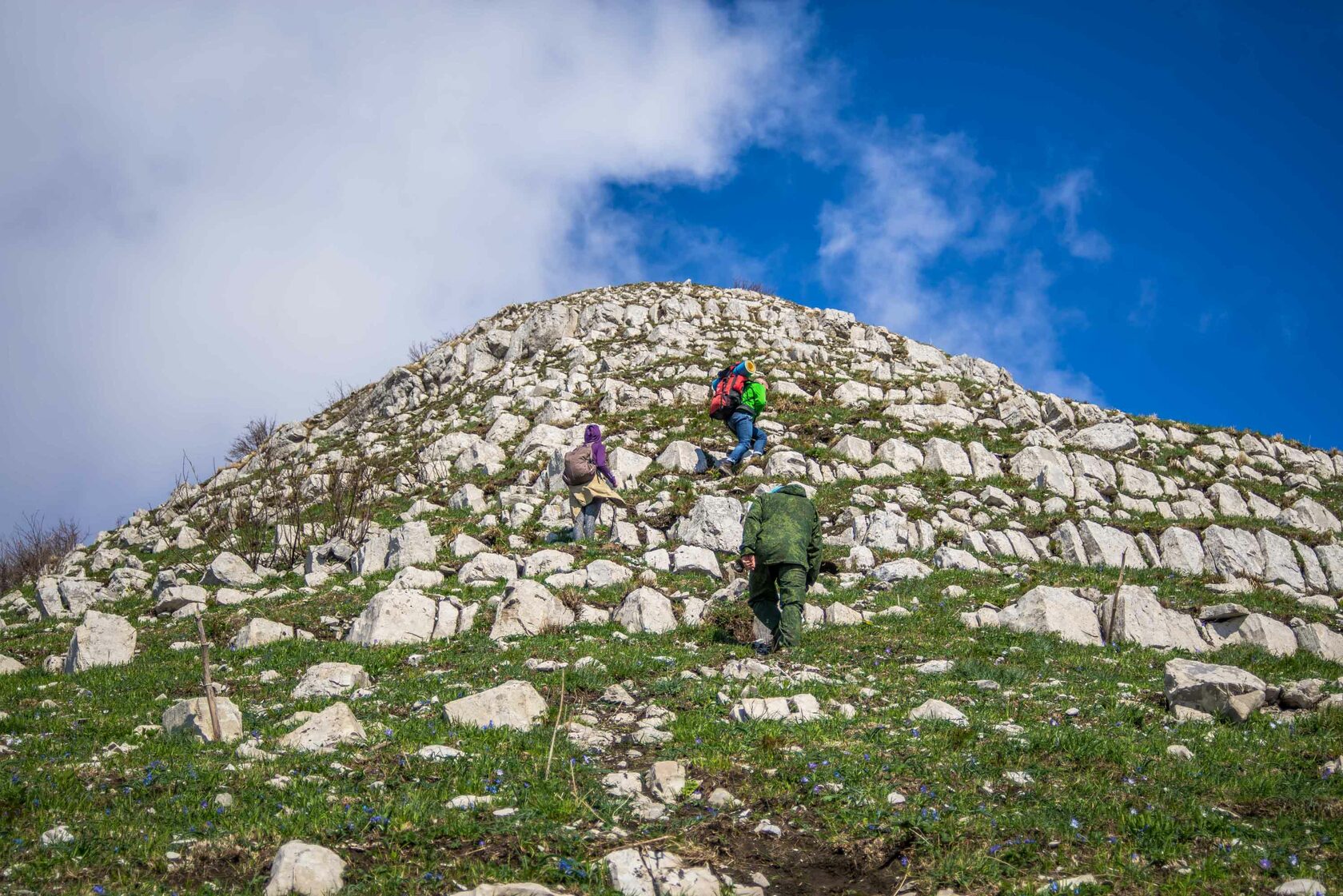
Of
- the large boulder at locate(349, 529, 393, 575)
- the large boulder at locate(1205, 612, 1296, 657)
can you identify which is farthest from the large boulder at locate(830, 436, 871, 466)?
the large boulder at locate(349, 529, 393, 575)

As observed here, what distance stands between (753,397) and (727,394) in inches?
32.6

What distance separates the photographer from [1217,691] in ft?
29.1

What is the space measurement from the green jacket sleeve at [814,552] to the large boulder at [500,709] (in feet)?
17.7

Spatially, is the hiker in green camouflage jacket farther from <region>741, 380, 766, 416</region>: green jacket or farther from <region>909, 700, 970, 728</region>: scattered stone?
<region>741, 380, 766, 416</region>: green jacket

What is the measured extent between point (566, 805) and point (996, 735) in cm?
468

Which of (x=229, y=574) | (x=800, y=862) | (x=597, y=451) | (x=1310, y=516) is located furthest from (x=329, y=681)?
(x=1310, y=516)

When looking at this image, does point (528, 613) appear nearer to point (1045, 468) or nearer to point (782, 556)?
point (782, 556)

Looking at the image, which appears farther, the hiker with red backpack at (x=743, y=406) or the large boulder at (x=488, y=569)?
the hiker with red backpack at (x=743, y=406)

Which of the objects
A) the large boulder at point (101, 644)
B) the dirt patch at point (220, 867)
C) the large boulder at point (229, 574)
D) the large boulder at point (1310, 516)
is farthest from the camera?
the large boulder at point (1310, 516)

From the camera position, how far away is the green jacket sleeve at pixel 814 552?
12.5 meters

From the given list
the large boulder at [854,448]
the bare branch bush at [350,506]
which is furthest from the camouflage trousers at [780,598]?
the large boulder at [854,448]

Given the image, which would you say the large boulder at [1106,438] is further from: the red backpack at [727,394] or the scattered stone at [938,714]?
the scattered stone at [938,714]

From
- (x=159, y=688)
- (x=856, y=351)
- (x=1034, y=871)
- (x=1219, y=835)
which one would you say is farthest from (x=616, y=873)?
(x=856, y=351)

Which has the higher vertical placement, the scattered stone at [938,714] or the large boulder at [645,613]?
the large boulder at [645,613]
